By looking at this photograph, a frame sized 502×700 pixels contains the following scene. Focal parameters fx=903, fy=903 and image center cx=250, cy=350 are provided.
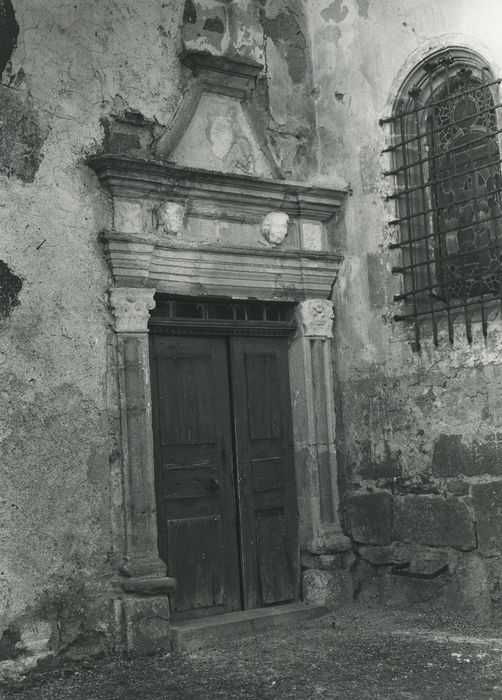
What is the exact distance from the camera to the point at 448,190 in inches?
235

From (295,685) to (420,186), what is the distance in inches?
125

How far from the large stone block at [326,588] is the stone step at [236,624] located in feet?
0.28

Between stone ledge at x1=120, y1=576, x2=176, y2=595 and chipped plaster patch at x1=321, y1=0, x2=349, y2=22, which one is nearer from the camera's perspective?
stone ledge at x1=120, y1=576, x2=176, y2=595

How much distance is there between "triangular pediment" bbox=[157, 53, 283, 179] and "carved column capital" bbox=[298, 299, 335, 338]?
3.02 feet

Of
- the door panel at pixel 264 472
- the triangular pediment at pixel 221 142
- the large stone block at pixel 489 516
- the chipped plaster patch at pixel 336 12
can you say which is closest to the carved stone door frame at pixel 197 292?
the door panel at pixel 264 472

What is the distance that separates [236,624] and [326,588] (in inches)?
30.8

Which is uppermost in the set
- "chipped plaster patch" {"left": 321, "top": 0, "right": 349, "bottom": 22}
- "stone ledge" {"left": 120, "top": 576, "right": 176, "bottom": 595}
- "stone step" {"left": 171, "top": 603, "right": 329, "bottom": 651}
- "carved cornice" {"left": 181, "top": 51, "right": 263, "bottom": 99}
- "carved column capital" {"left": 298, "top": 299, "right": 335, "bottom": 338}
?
"chipped plaster patch" {"left": 321, "top": 0, "right": 349, "bottom": 22}

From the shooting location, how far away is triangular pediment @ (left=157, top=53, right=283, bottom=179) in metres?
5.96

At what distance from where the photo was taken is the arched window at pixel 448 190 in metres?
5.64

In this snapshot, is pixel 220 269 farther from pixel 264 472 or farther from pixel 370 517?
pixel 370 517

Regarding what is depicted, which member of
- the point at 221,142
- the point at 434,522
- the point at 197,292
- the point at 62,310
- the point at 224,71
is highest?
the point at 224,71

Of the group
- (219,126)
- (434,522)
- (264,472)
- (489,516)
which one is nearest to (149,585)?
(264,472)

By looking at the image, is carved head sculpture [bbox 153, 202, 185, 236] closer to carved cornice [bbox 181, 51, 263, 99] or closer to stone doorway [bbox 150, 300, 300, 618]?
stone doorway [bbox 150, 300, 300, 618]

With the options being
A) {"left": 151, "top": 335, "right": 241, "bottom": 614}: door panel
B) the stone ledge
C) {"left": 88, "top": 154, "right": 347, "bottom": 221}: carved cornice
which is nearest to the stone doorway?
{"left": 151, "top": 335, "right": 241, "bottom": 614}: door panel
